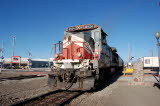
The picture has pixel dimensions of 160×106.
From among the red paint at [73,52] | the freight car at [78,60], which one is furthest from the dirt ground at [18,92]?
the red paint at [73,52]

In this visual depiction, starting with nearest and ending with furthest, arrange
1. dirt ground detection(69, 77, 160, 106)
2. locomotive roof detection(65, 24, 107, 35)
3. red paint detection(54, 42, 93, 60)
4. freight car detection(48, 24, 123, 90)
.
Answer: dirt ground detection(69, 77, 160, 106) → freight car detection(48, 24, 123, 90) → red paint detection(54, 42, 93, 60) → locomotive roof detection(65, 24, 107, 35)

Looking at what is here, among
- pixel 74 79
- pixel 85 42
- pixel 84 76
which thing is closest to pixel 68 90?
pixel 74 79

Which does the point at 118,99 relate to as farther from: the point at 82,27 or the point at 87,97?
the point at 82,27

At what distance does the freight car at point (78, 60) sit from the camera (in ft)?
24.4

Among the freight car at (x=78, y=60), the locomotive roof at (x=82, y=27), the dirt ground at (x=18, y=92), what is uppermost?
the locomotive roof at (x=82, y=27)

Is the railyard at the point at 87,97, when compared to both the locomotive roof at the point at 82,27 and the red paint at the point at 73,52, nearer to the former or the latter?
the red paint at the point at 73,52

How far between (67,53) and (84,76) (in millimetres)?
2131

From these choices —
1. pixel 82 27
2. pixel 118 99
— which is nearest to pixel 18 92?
pixel 118 99

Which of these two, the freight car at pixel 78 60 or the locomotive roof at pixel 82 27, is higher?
the locomotive roof at pixel 82 27

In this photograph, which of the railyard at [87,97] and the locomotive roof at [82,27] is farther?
the locomotive roof at [82,27]

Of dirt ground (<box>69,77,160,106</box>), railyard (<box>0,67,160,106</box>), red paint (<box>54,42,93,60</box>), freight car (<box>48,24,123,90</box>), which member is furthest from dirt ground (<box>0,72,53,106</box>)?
dirt ground (<box>69,77,160,106</box>)

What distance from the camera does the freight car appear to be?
7430 mm

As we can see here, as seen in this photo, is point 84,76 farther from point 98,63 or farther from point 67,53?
point 67,53

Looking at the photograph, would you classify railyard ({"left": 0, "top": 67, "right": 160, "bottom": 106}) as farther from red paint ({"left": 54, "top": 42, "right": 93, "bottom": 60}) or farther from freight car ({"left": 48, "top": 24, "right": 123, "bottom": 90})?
red paint ({"left": 54, "top": 42, "right": 93, "bottom": 60})
